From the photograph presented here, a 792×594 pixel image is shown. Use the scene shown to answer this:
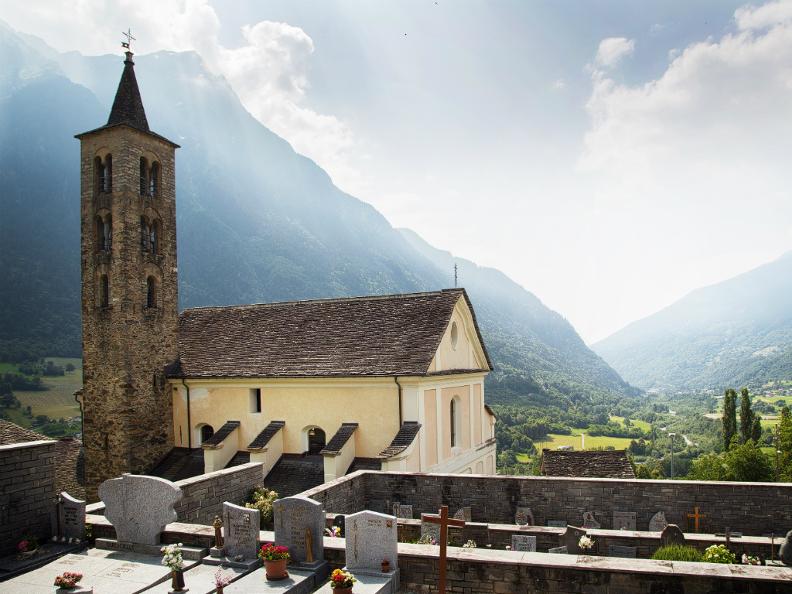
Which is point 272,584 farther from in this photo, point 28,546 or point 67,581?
point 28,546

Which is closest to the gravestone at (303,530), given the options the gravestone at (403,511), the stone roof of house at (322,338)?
the gravestone at (403,511)

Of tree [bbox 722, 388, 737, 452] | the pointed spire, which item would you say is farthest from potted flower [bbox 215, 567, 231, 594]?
tree [bbox 722, 388, 737, 452]

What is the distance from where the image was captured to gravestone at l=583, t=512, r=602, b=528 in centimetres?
1650

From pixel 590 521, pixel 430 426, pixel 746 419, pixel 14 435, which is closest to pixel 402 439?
pixel 430 426

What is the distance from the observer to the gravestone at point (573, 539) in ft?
45.3

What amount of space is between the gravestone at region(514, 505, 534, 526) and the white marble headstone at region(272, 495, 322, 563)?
7298mm

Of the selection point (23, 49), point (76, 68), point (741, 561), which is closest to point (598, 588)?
point (741, 561)

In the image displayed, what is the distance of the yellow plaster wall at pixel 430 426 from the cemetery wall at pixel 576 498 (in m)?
3.67

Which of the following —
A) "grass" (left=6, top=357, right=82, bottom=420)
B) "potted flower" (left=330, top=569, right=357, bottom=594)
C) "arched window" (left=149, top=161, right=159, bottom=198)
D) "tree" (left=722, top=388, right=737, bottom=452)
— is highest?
"arched window" (left=149, top=161, right=159, bottom=198)

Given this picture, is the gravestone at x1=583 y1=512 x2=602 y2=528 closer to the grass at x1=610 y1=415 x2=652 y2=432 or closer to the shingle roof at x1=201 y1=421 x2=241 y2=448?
the shingle roof at x1=201 y1=421 x2=241 y2=448

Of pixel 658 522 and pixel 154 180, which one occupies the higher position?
pixel 154 180

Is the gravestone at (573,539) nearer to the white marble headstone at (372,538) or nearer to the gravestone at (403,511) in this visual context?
the white marble headstone at (372,538)

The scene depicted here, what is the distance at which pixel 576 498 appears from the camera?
1702 cm

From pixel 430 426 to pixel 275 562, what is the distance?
1235cm
